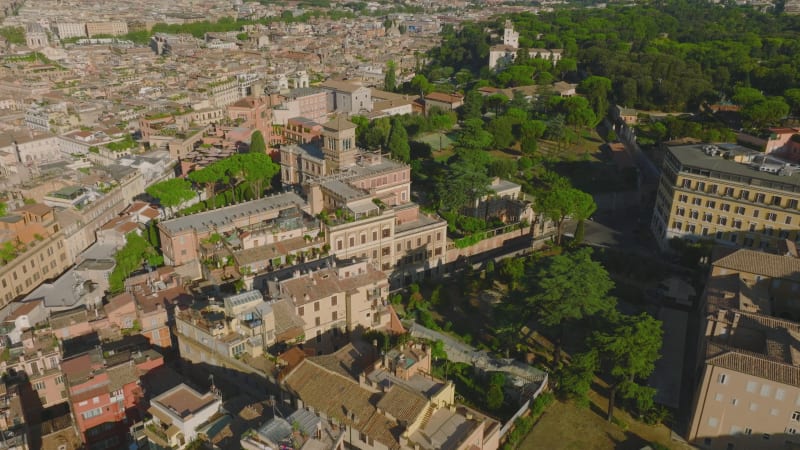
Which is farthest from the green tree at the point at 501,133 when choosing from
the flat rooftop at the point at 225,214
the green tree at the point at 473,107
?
the flat rooftop at the point at 225,214

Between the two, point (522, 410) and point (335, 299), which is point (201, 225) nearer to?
point (335, 299)

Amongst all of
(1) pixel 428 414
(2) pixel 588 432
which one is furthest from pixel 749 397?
(1) pixel 428 414

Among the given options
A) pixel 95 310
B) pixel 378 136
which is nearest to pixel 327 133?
pixel 378 136

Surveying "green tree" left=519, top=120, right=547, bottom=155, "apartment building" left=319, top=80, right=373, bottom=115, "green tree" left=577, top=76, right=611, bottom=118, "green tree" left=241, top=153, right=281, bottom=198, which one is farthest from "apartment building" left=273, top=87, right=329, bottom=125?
"green tree" left=577, top=76, right=611, bottom=118

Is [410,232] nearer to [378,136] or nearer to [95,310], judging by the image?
[95,310]

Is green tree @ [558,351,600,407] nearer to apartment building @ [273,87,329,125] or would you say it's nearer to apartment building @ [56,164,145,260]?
apartment building @ [56,164,145,260]

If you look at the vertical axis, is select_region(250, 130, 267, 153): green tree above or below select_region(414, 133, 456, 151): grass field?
above

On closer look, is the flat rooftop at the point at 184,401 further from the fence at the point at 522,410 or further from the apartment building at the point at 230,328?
the fence at the point at 522,410
